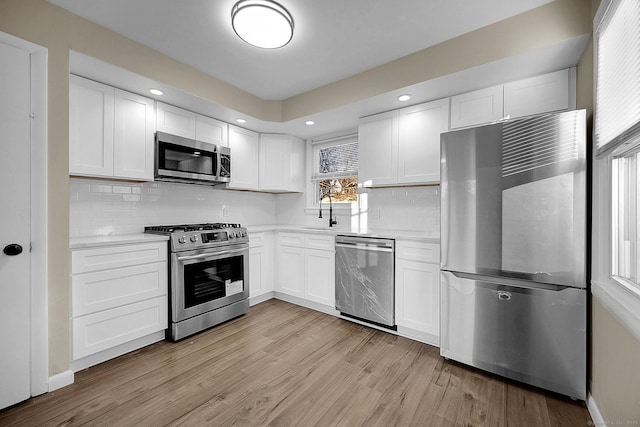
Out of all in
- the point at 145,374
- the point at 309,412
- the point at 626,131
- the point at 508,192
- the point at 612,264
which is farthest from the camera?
the point at 145,374

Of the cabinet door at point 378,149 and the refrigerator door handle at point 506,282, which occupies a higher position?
the cabinet door at point 378,149

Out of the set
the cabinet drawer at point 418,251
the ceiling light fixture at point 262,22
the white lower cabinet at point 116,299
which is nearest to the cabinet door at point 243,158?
the white lower cabinet at point 116,299

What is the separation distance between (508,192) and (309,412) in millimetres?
1911

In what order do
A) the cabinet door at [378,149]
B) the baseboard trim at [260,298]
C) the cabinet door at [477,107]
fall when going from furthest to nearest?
the baseboard trim at [260,298]
the cabinet door at [378,149]
the cabinet door at [477,107]

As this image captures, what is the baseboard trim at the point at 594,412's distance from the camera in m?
1.48

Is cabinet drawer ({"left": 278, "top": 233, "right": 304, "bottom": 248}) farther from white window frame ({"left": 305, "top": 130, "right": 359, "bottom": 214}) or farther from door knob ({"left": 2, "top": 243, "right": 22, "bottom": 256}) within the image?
door knob ({"left": 2, "top": 243, "right": 22, "bottom": 256})

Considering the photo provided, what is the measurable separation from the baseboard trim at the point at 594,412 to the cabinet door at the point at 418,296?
3.17 ft

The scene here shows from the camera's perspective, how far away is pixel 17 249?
5.53 ft

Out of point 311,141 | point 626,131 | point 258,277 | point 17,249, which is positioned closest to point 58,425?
point 17,249

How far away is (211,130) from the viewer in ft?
10.7

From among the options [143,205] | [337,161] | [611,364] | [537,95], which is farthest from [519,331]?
[143,205]

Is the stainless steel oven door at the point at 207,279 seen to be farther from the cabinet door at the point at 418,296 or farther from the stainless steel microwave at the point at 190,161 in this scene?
the cabinet door at the point at 418,296

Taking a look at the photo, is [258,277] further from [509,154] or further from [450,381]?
[509,154]

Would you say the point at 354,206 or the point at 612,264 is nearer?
the point at 612,264
